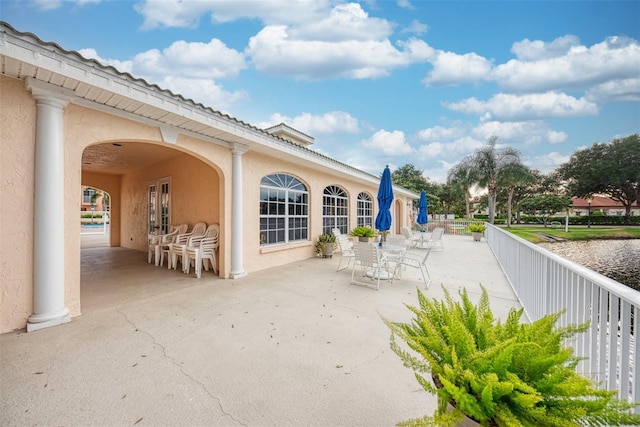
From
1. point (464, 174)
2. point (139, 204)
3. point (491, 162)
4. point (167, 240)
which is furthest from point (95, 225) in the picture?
point (491, 162)

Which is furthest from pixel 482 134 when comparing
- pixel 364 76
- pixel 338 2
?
pixel 338 2

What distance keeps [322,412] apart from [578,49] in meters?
14.8

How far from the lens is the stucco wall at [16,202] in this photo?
309 cm

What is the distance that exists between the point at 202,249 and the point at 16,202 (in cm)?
326

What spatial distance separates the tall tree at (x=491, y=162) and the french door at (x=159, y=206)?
26530mm

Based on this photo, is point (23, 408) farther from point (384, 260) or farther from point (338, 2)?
point (338, 2)

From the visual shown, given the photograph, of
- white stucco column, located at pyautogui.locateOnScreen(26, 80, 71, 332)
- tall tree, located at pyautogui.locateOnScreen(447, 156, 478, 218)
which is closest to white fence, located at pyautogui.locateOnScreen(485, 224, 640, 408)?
white stucco column, located at pyautogui.locateOnScreen(26, 80, 71, 332)

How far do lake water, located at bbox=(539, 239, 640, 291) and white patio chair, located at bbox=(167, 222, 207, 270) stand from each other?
13.7 m

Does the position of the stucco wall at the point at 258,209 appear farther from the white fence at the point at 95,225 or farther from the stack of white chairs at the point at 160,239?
the white fence at the point at 95,225

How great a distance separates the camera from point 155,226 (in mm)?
8820

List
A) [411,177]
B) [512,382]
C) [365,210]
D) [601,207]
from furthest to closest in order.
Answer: [601,207], [411,177], [365,210], [512,382]

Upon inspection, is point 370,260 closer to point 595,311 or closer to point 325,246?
point 325,246

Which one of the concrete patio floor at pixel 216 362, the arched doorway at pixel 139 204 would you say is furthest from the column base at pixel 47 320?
the arched doorway at pixel 139 204

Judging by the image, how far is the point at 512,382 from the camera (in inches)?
45.6
